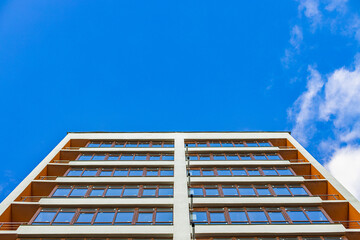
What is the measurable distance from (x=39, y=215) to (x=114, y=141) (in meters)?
15.8

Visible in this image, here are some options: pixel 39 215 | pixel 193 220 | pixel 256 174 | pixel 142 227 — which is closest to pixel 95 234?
pixel 142 227

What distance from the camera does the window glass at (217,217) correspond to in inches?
1056

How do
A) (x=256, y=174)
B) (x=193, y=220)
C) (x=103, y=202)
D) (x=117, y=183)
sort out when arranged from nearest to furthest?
(x=193, y=220), (x=103, y=202), (x=117, y=183), (x=256, y=174)

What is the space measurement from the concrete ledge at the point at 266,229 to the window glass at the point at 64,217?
9.91m

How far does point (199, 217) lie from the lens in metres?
27.2

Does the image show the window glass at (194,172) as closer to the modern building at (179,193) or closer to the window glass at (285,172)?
the modern building at (179,193)

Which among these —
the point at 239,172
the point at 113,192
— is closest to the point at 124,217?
the point at 113,192

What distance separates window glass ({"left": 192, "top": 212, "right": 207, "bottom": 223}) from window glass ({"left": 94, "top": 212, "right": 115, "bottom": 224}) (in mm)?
6362

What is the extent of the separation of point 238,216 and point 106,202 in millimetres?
10729

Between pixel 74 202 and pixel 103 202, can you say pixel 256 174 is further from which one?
pixel 74 202

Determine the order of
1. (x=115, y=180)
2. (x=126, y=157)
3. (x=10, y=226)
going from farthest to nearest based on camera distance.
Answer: (x=126, y=157) → (x=115, y=180) → (x=10, y=226)

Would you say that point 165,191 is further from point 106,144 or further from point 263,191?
point 106,144

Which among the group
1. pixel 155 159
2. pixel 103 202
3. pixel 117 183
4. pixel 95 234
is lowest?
pixel 95 234

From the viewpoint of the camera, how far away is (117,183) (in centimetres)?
3216
